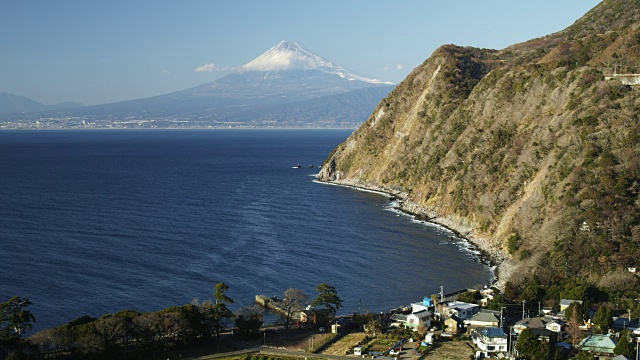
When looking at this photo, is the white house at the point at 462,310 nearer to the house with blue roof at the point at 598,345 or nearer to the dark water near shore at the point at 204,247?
the dark water near shore at the point at 204,247

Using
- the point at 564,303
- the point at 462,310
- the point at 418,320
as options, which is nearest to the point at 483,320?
the point at 462,310

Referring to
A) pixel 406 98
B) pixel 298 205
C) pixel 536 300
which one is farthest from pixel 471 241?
pixel 406 98

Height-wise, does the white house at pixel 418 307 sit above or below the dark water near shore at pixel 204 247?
below

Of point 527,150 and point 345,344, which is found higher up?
point 527,150

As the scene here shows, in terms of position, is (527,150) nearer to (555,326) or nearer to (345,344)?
(555,326)

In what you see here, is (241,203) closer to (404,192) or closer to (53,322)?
(404,192)

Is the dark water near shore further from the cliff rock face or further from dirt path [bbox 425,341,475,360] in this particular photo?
dirt path [bbox 425,341,475,360]

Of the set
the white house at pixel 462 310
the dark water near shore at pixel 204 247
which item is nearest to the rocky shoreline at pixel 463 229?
the dark water near shore at pixel 204 247
